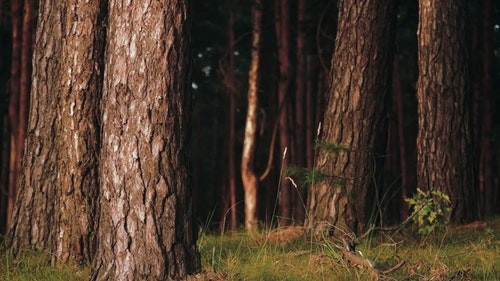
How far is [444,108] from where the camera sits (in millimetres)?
11344

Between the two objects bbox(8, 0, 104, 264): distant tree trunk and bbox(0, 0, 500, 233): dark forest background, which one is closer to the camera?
bbox(8, 0, 104, 264): distant tree trunk

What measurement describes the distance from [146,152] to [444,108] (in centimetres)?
586

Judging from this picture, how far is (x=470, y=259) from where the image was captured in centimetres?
823

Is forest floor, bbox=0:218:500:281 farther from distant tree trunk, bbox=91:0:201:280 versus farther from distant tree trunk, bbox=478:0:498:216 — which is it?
distant tree trunk, bbox=478:0:498:216

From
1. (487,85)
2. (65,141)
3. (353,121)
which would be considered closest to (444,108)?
(353,121)

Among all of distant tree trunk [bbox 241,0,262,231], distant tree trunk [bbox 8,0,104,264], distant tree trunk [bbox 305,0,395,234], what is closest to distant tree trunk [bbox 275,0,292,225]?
distant tree trunk [bbox 241,0,262,231]

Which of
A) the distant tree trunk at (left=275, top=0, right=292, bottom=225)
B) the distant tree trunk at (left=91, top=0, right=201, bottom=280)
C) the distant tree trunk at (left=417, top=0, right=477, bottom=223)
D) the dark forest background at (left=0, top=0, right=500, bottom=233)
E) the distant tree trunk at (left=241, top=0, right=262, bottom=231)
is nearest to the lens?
the distant tree trunk at (left=91, top=0, right=201, bottom=280)

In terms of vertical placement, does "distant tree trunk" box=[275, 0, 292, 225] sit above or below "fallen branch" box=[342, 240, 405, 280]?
above

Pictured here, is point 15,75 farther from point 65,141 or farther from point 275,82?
point 65,141

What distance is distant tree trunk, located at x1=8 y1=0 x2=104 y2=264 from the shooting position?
27.6 ft

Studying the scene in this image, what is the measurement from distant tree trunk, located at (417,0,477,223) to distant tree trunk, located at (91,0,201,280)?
535cm

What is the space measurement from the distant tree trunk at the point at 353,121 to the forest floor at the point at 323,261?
42cm

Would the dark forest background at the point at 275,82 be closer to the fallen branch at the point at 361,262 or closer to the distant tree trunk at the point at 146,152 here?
the fallen branch at the point at 361,262

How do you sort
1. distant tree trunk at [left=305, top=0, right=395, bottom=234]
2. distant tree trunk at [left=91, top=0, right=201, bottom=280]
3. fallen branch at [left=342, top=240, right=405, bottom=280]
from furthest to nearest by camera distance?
1. distant tree trunk at [left=305, top=0, right=395, bottom=234]
2. fallen branch at [left=342, top=240, right=405, bottom=280]
3. distant tree trunk at [left=91, top=0, right=201, bottom=280]
